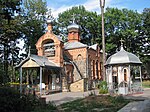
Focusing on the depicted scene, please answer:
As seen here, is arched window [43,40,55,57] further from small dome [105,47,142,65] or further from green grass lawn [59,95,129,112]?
green grass lawn [59,95,129,112]

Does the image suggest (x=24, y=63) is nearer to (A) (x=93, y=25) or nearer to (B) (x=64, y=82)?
(B) (x=64, y=82)

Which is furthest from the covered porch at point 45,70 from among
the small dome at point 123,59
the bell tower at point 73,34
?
the bell tower at point 73,34

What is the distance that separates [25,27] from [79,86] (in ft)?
49.5

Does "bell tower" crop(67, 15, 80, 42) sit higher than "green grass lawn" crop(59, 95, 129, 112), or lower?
higher

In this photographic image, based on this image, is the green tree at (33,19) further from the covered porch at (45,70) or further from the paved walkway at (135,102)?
the paved walkway at (135,102)

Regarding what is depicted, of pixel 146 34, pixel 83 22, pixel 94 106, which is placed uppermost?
pixel 83 22

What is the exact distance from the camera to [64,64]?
33.2 metres

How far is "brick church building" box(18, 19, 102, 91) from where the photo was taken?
30.5 m

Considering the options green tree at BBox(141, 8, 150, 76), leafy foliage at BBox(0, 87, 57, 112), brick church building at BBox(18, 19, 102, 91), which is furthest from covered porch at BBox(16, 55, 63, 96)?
green tree at BBox(141, 8, 150, 76)

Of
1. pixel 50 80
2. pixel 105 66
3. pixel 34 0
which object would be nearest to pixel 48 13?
pixel 34 0

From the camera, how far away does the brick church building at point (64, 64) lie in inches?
1200

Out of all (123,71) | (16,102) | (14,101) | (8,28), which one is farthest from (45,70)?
(14,101)

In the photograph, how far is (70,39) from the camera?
42.2 meters

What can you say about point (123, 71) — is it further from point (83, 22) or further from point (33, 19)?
point (83, 22)
